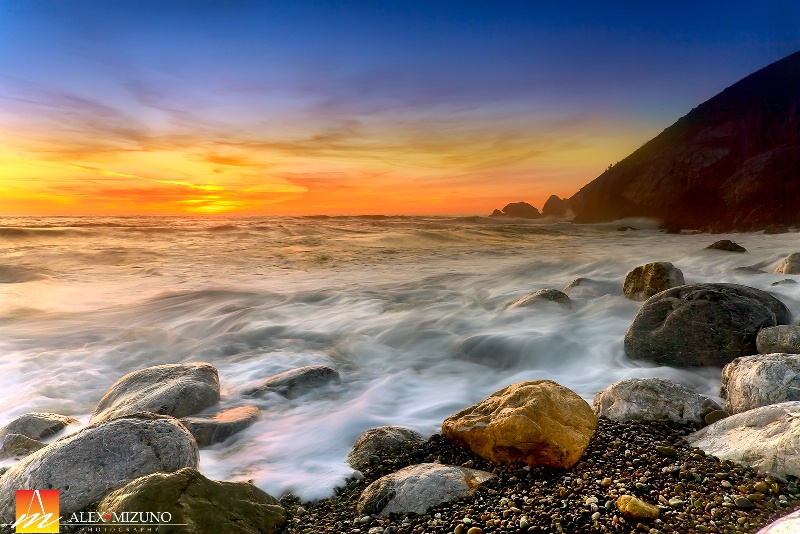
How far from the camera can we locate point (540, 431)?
304cm

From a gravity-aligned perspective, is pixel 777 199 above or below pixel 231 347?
above

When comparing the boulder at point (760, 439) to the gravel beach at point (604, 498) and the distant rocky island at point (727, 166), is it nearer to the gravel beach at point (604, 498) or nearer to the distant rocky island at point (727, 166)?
the gravel beach at point (604, 498)

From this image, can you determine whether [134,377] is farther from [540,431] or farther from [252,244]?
[252,244]

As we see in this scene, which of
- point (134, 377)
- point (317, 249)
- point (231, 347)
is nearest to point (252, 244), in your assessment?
point (317, 249)

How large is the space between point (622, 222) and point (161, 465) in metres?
32.3

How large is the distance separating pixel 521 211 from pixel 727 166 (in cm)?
2897

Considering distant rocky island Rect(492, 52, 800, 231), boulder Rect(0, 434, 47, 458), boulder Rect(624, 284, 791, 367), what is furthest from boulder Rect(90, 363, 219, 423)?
distant rocky island Rect(492, 52, 800, 231)

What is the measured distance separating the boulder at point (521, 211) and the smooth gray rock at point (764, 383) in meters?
48.5

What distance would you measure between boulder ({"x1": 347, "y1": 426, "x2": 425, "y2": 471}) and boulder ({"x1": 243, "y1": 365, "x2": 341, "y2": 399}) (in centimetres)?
166

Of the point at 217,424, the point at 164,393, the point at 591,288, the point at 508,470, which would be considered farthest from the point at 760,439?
the point at 591,288

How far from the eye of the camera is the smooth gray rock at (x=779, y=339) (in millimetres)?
4421

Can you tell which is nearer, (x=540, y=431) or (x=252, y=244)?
(x=540, y=431)

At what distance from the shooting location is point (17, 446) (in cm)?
390

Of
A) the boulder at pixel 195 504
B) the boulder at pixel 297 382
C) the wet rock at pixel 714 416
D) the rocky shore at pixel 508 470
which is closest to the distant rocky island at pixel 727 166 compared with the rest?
the wet rock at pixel 714 416
